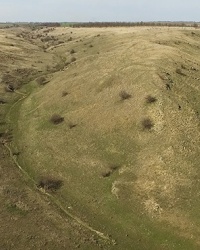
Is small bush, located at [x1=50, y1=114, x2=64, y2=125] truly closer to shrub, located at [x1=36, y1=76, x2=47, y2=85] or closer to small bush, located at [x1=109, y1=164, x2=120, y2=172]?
small bush, located at [x1=109, y1=164, x2=120, y2=172]

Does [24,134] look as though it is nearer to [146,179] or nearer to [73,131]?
[73,131]

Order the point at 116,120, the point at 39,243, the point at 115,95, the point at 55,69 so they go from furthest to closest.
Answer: the point at 55,69, the point at 115,95, the point at 116,120, the point at 39,243

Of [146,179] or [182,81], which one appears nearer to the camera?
[146,179]

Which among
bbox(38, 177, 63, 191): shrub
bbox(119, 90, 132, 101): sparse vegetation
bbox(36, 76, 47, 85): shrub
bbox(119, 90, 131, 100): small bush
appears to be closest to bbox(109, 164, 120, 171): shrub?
bbox(38, 177, 63, 191): shrub

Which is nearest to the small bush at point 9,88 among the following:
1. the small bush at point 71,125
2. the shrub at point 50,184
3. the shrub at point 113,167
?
the small bush at point 71,125

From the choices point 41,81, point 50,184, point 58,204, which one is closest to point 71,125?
point 50,184

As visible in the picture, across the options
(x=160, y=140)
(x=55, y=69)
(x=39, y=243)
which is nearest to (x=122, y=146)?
(x=160, y=140)
